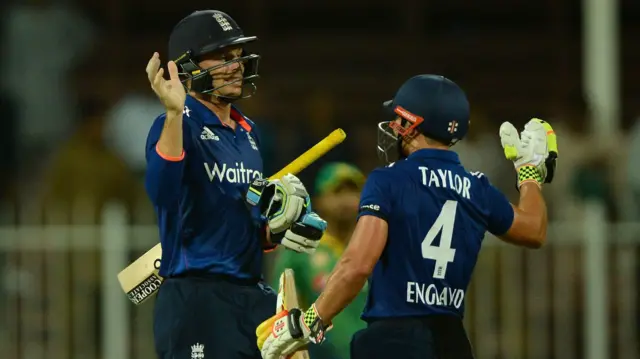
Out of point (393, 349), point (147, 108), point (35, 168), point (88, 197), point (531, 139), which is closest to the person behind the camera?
point (393, 349)

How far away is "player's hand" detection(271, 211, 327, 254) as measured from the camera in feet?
22.3

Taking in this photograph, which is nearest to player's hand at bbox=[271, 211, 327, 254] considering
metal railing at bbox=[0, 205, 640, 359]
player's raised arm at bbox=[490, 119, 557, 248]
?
player's raised arm at bbox=[490, 119, 557, 248]

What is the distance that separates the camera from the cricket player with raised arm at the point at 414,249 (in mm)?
6527

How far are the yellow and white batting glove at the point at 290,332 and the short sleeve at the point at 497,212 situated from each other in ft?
2.94

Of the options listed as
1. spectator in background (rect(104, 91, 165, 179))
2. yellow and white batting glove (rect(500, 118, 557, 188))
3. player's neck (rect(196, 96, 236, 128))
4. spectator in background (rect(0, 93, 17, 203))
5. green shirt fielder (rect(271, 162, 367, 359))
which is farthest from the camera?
spectator in background (rect(0, 93, 17, 203))

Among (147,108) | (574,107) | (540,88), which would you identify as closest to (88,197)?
(147,108)

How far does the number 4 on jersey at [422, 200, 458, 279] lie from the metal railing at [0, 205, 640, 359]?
4.46 metres

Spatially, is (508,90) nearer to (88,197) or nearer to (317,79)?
(317,79)

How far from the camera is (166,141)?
6453 millimetres

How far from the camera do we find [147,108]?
1306 centimetres

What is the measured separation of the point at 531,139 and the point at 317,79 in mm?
7117

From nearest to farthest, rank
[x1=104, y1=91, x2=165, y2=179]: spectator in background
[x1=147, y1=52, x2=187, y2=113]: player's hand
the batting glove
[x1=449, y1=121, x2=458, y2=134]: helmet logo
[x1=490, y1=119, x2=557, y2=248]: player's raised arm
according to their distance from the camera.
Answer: [x1=147, y1=52, x2=187, y2=113]: player's hand → the batting glove → [x1=449, y1=121, x2=458, y2=134]: helmet logo → [x1=490, y1=119, x2=557, y2=248]: player's raised arm → [x1=104, y1=91, x2=165, y2=179]: spectator in background

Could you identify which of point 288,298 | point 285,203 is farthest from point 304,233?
point 288,298

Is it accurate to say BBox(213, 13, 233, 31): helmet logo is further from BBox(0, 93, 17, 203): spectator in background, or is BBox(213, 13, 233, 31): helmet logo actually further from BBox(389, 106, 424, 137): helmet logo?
BBox(0, 93, 17, 203): spectator in background
